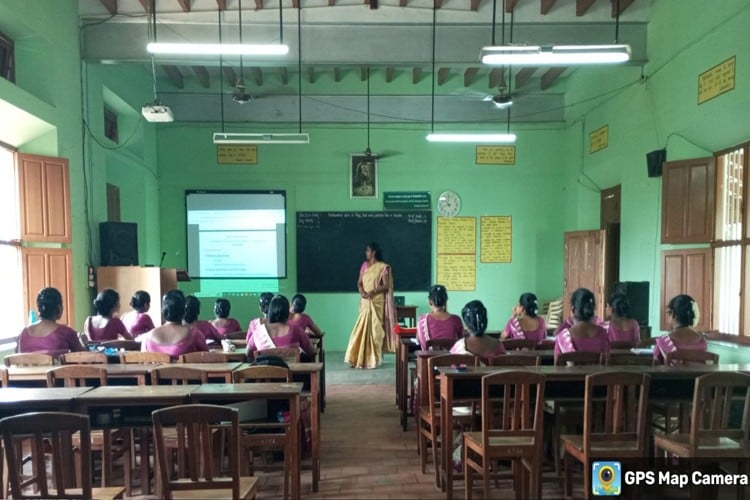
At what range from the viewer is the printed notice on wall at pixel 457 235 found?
7.92 meters

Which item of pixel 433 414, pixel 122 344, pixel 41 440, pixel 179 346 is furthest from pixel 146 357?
pixel 433 414

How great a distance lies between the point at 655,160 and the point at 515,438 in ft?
14.5

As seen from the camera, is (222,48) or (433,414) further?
(222,48)

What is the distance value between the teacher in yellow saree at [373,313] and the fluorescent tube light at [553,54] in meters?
3.05

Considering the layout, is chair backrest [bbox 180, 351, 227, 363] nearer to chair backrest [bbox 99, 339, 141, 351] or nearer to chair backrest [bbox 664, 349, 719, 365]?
chair backrest [bbox 99, 339, 141, 351]

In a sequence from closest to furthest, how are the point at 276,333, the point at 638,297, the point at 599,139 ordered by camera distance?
the point at 276,333, the point at 638,297, the point at 599,139

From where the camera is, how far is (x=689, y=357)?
2.99m

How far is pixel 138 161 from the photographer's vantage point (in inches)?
275

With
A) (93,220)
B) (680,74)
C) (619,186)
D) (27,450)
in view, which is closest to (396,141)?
(619,186)

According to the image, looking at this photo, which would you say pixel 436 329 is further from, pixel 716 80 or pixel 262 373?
pixel 716 80

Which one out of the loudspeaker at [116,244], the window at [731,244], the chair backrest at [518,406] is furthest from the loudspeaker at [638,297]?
the loudspeaker at [116,244]

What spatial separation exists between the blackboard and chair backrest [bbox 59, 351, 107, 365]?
15.6 ft

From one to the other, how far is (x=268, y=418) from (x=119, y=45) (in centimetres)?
501

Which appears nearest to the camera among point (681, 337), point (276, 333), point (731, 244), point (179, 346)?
point (681, 337)
